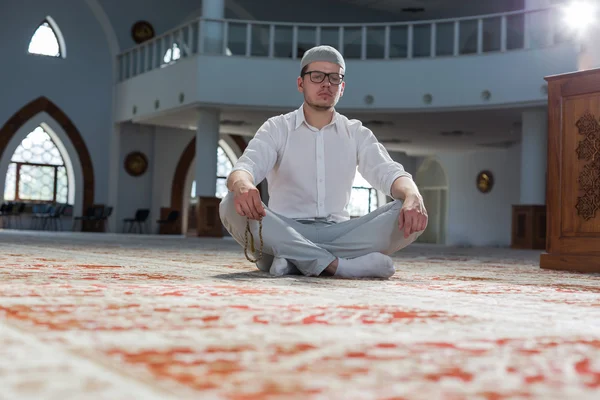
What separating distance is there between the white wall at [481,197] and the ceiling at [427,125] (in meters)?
0.42

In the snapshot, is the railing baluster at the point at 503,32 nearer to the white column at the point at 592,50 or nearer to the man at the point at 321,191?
the white column at the point at 592,50

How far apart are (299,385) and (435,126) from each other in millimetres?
14319

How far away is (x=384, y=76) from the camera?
1321cm

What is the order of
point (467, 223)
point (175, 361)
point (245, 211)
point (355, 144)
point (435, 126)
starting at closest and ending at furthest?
1. point (175, 361)
2. point (245, 211)
3. point (355, 144)
4. point (435, 126)
5. point (467, 223)

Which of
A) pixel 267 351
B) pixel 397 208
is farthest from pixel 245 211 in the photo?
pixel 267 351

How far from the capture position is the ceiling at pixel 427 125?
1391 cm

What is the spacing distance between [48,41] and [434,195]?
10022 millimetres

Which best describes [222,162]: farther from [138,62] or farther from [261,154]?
[261,154]

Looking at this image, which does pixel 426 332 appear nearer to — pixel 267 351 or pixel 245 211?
pixel 267 351

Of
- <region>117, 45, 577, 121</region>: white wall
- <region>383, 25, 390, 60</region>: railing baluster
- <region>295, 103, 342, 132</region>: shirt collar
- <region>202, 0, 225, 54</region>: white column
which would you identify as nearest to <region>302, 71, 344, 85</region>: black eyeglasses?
<region>295, 103, 342, 132</region>: shirt collar

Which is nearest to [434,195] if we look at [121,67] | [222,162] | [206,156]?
[222,162]

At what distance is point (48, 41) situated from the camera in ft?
55.2

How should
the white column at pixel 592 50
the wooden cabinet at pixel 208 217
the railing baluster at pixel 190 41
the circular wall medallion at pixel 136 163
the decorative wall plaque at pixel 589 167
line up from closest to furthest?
the decorative wall plaque at pixel 589 167
the white column at pixel 592 50
the railing baluster at pixel 190 41
the wooden cabinet at pixel 208 217
the circular wall medallion at pixel 136 163

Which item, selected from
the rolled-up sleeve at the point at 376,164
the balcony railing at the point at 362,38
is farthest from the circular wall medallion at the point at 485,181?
the rolled-up sleeve at the point at 376,164
